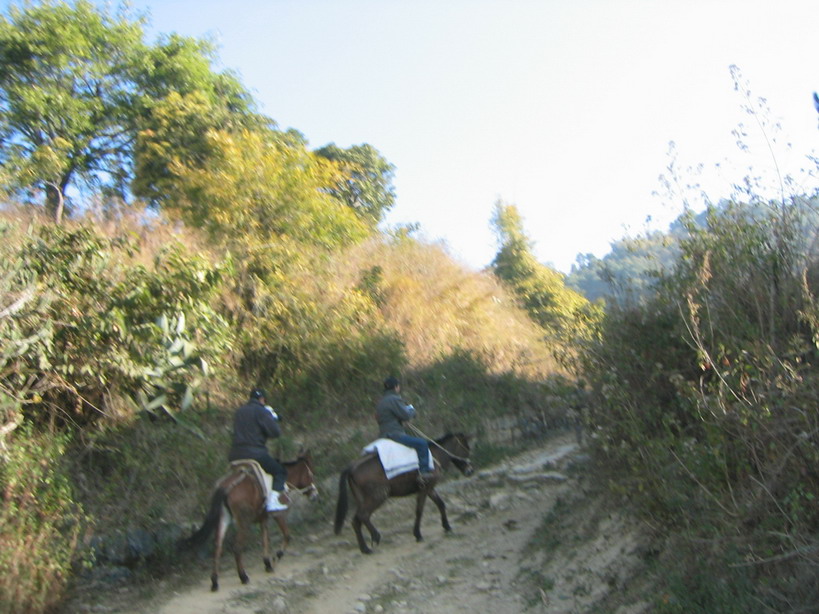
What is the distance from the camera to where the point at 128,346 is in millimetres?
12125

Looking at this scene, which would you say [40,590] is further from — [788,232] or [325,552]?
[788,232]

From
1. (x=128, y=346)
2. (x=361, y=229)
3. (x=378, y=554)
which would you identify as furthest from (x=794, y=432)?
(x=361, y=229)

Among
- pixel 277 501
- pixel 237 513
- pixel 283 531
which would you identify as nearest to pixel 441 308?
pixel 283 531

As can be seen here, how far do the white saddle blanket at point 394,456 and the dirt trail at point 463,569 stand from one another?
1.18m

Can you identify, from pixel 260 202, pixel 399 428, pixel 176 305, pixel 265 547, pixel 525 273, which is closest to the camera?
pixel 265 547

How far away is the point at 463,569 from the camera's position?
9.84 m

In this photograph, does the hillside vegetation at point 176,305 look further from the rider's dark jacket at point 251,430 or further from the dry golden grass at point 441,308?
the rider's dark jacket at point 251,430

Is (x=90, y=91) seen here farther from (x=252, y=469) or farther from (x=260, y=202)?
(x=252, y=469)

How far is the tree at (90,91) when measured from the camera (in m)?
25.6

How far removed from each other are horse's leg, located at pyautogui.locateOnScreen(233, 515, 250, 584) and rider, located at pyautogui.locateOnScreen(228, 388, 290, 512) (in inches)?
19.5

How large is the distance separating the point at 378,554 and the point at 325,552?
2.73 feet

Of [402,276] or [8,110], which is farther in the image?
[8,110]

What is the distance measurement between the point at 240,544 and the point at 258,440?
1.38m

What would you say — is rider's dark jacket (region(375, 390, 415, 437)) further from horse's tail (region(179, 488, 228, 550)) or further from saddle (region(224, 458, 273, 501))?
horse's tail (region(179, 488, 228, 550))
